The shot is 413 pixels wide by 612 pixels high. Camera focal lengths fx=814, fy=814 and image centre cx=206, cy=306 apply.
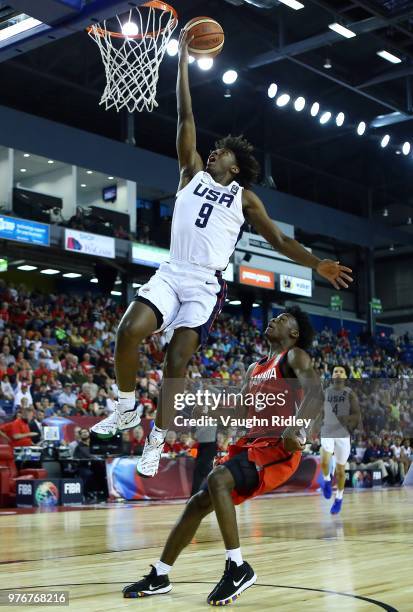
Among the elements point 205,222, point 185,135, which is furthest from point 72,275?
point 205,222

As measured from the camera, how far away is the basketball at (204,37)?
217 inches

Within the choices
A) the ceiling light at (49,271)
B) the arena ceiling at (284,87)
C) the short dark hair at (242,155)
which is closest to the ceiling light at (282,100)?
the arena ceiling at (284,87)

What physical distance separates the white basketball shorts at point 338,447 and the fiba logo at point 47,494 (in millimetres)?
4408

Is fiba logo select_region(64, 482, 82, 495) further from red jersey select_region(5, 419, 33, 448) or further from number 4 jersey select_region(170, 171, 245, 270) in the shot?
number 4 jersey select_region(170, 171, 245, 270)

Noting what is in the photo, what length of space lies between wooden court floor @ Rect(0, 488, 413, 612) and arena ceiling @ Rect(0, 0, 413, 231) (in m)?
11.9

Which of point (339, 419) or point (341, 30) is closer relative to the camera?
point (339, 419)

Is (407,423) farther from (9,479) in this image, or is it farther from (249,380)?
(249,380)

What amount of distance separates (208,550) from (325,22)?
18389mm

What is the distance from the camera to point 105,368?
776 inches

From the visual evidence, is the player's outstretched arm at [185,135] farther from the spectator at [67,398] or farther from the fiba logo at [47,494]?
the spectator at [67,398]

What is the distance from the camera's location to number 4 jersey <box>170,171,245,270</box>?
16.7 feet

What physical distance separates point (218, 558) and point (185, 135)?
3.45 metres

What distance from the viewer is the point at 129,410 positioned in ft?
16.5

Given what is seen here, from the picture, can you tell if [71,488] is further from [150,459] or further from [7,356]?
[150,459]
